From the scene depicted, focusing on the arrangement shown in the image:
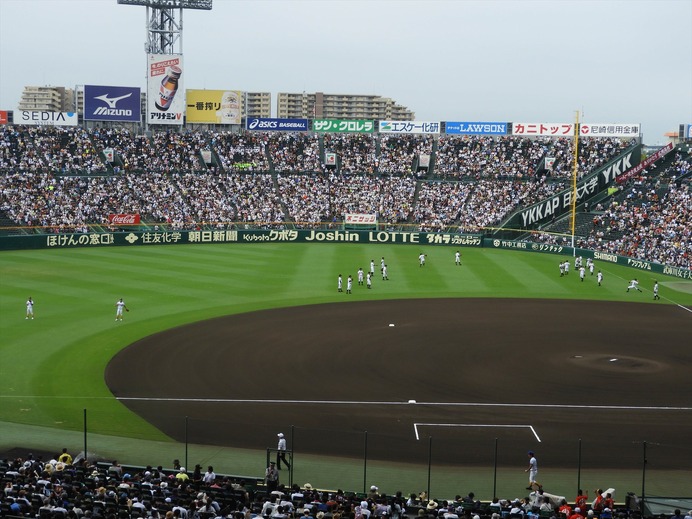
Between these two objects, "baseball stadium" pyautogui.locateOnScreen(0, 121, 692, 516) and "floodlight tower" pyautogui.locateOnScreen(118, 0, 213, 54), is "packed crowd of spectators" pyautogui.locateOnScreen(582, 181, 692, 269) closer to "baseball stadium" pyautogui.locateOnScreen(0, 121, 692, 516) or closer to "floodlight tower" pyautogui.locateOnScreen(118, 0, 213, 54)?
"baseball stadium" pyautogui.locateOnScreen(0, 121, 692, 516)

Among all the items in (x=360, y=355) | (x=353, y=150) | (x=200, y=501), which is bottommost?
(x=360, y=355)

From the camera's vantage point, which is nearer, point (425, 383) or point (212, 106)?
point (425, 383)

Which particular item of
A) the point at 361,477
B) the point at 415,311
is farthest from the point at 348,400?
the point at 415,311

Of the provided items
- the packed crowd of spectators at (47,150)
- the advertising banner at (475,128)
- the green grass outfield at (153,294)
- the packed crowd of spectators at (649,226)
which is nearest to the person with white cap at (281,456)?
the green grass outfield at (153,294)

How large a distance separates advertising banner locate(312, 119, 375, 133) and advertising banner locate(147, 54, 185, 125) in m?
18.1

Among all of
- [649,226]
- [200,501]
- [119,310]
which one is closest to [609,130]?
[649,226]

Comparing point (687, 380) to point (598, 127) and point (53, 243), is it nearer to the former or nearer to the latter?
point (53, 243)

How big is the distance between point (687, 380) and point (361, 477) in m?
16.5

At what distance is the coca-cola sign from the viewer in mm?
79438

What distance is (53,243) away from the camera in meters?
73.0

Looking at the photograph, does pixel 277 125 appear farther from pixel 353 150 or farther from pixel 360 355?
pixel 360 355

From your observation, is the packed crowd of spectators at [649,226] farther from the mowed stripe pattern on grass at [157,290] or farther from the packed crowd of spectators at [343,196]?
the packed crowd of spectators at [343,196]

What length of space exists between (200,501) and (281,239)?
68.0 m

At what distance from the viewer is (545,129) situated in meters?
94.9
